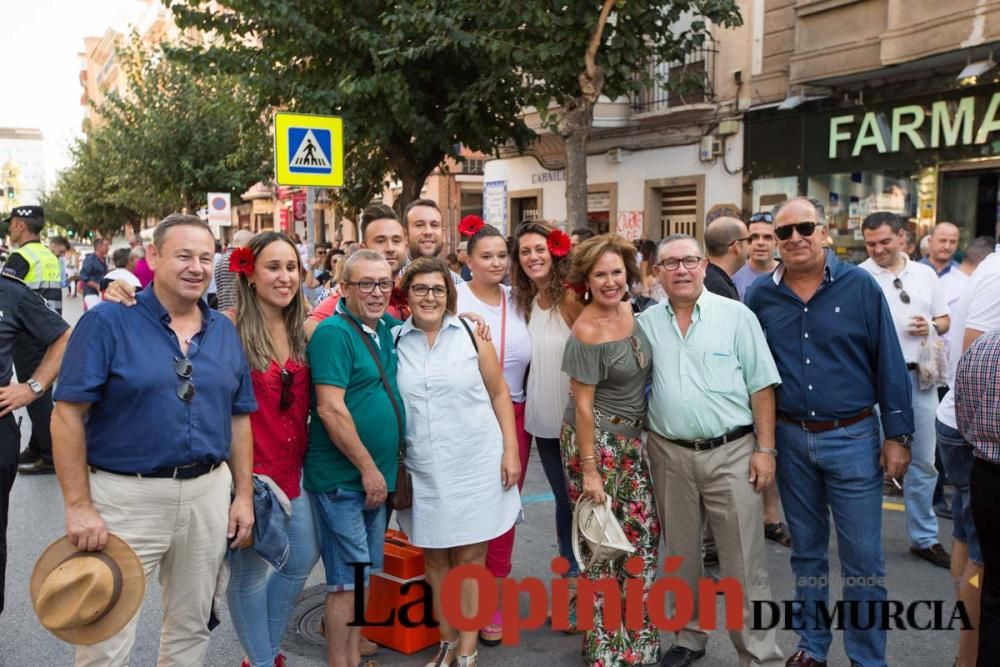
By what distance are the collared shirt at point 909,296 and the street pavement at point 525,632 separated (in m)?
1.32

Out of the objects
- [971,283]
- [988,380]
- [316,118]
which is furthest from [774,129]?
[988,380]

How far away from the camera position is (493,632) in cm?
411

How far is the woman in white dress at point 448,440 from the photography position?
11.7 feet

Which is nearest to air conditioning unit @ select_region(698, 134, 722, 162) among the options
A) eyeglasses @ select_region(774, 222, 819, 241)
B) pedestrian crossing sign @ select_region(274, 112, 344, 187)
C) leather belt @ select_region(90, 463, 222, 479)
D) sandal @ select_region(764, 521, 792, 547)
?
pedestrian crossing sign @ select_region(274, 112, 344, 187)

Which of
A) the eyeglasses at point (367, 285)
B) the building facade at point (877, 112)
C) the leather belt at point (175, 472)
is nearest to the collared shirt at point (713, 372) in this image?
the eyeglasses at point (367, 285)

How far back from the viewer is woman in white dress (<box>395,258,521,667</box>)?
3559 millimetres

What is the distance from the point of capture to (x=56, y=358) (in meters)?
4.00

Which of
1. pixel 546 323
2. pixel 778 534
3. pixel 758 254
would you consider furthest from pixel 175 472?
pixel 758 254

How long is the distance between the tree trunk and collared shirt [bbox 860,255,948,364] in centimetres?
661

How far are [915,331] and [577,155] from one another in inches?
286

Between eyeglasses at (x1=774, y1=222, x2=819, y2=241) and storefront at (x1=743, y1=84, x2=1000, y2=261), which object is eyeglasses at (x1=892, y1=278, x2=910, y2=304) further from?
storefront at (x1=743, y1=84, x2=1000, y2=261)

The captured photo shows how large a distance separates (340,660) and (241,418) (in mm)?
1187

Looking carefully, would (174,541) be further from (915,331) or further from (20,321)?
(915,331)

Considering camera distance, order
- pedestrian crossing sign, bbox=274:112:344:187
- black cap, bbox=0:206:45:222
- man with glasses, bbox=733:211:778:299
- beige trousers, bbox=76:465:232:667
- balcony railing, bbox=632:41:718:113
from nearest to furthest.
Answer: beige trousers, bbox=76:465:232:667
man with glasses, bbox=733:211:778:299
black cap, bbox=0:206:45:222
pedestrian crossing sign, bbox=274:112:344:187
balcony railing, bbox=632:41:718:113
